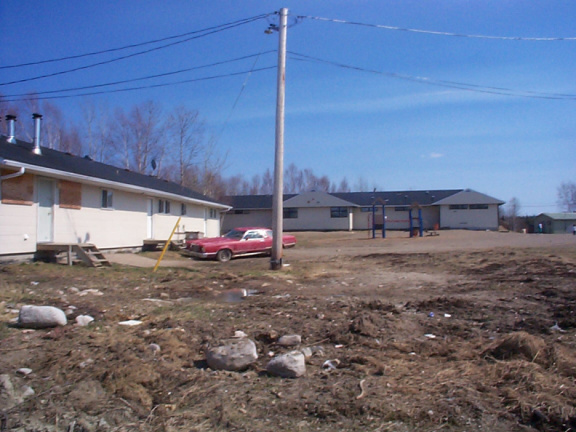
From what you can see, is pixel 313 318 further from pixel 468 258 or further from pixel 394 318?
pixel 468 258

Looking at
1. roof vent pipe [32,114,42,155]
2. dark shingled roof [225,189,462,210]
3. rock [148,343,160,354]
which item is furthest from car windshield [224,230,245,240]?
dark shingled roof [225,189,462,210]

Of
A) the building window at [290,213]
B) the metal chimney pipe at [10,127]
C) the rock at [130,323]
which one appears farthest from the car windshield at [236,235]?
the building window at [290,213]

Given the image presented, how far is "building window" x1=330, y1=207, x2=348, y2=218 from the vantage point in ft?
164

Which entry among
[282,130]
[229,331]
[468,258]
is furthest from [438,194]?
[229,331]

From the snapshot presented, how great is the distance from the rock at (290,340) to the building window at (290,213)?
1797 inches

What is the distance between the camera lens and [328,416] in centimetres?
401

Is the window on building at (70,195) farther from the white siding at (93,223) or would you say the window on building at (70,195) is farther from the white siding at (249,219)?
the white siding at (249,219)

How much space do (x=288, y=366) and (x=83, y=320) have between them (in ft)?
11.9

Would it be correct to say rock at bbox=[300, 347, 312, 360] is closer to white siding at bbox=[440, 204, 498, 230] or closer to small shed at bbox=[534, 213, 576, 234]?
white siding at bbox=[440, 204, 498, 230]

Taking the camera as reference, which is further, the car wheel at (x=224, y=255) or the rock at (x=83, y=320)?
the car wheel at (x=224, y=255)

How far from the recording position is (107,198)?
759 inches

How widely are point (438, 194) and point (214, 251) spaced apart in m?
38.1

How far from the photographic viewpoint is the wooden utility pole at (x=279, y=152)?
15.6 metres

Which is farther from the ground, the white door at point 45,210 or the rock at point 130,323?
the white door at point 45,210
